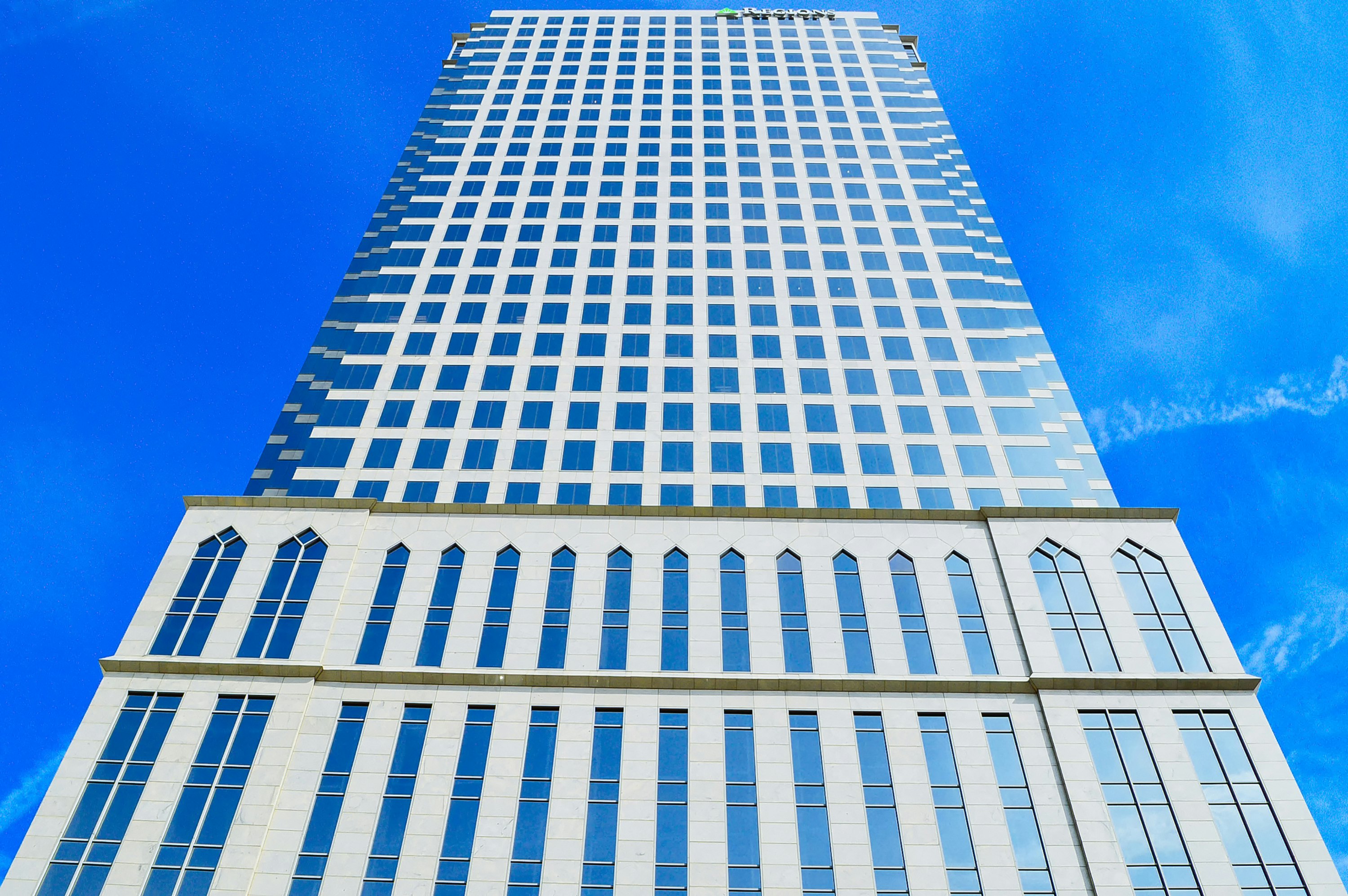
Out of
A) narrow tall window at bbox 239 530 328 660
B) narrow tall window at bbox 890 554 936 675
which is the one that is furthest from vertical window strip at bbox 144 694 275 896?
narrow tall window at bbox 890 554 936 675

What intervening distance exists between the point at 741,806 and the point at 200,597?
22815 millimetres

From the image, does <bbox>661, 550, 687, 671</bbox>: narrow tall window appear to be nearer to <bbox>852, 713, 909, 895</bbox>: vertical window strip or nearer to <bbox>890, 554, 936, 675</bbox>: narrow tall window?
<bbox>852, 713, 909, 895</bbox>: vertical window strip

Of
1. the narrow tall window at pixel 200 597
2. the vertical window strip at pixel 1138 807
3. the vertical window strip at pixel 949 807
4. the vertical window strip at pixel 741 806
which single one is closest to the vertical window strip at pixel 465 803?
the vertical window strip at pixel 741 806

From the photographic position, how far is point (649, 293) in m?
59.6

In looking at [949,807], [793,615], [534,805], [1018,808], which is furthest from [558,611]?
[1018,808]

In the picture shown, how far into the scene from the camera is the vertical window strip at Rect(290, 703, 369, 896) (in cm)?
3212

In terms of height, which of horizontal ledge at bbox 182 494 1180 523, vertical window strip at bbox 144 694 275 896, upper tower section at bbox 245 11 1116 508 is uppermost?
upper tower section at bbox 245 11 1116 508

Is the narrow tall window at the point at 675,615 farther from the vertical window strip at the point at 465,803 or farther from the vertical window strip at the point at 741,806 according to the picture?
the vertical window strip at the point at 465,803

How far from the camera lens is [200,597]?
132 feet

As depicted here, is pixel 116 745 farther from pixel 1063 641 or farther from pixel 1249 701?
pixel 1249 701

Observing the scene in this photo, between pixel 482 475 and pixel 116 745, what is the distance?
19.4m

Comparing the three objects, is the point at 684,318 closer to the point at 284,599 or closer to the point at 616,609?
the point at 616,609

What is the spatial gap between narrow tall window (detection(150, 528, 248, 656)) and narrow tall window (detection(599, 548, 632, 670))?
15166 millimetres

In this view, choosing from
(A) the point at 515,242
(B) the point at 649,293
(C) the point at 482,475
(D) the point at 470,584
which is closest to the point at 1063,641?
(D) the point at 470,584
